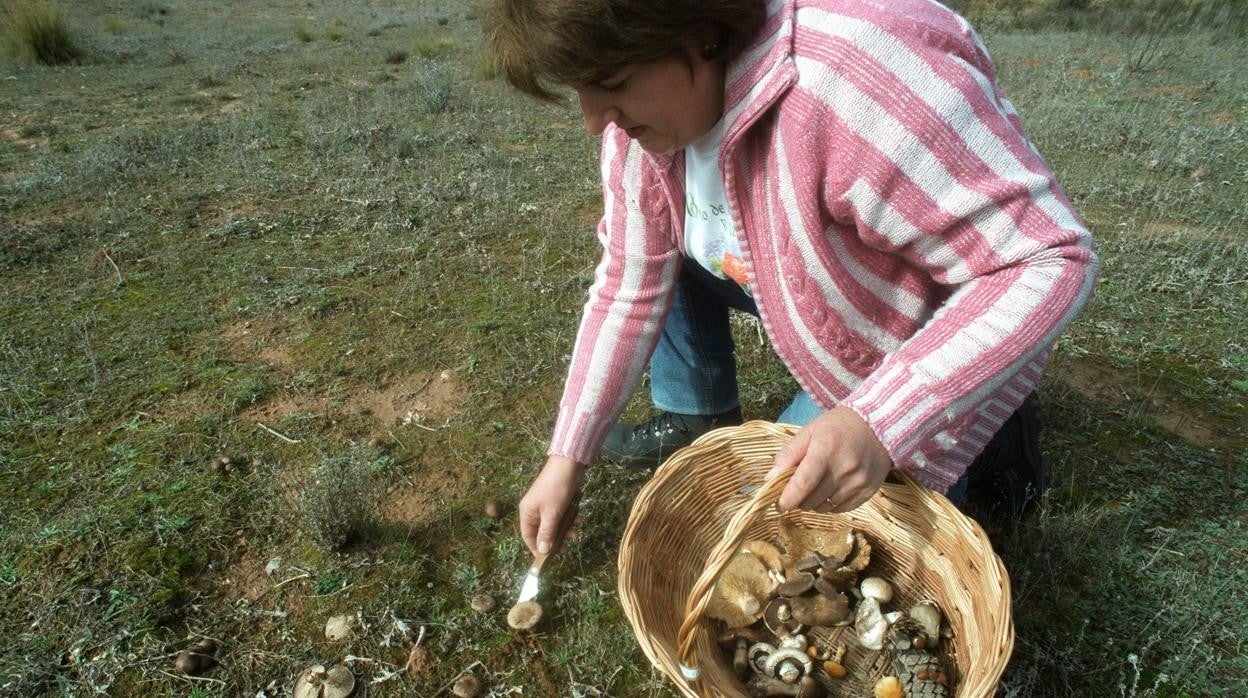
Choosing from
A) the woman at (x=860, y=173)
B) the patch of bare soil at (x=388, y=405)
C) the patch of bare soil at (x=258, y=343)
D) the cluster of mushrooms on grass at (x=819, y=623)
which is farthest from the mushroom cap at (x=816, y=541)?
the patch of bare soil at (x=258, y=343)

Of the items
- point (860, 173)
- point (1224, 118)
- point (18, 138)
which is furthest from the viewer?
point (1224, 118)

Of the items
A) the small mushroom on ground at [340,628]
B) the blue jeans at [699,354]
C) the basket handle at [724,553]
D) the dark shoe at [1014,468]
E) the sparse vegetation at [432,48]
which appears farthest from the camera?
the sparse vegetation at [432,48]

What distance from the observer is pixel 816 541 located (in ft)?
6.28

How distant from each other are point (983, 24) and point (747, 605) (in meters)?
14.6

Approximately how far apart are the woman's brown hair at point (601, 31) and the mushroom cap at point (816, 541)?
1193 mm

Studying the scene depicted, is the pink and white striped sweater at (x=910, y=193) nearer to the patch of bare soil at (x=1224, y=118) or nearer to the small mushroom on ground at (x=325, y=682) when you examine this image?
the small mushroom on ground at (x=325, y=682)

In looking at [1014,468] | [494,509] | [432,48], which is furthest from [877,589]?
[432,48]

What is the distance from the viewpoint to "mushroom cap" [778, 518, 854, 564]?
1843 mm

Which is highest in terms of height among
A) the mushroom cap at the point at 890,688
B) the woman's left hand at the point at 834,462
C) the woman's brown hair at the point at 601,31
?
the woman's brown hair at the point at 601,31

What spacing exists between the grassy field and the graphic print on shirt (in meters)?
0.80

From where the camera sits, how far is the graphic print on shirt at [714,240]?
5.76 ft

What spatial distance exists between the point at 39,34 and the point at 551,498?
11.7 meters

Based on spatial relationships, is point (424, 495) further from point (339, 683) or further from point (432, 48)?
point (432, 48)

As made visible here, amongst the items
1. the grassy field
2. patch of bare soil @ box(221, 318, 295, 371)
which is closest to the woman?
the grassy field
